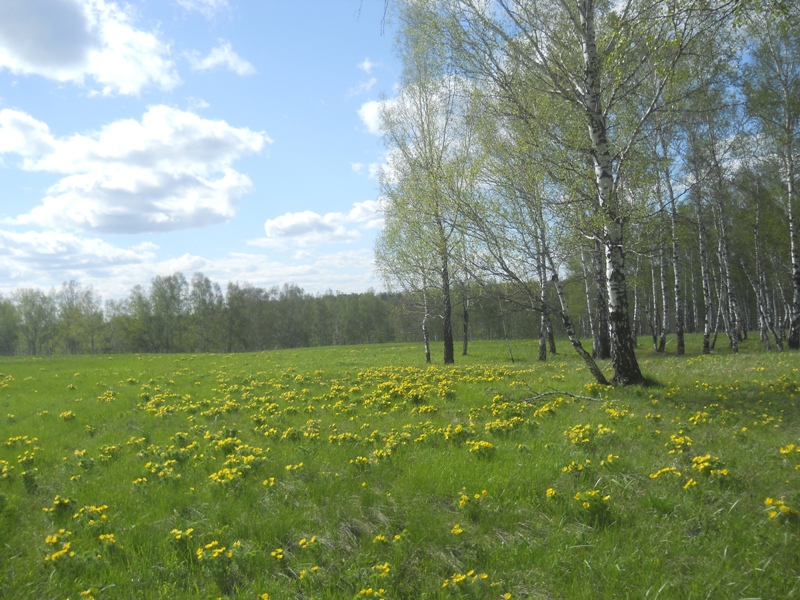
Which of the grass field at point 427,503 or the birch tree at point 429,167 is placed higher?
the birch tree at point 429,167

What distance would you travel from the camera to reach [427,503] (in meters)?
5.70

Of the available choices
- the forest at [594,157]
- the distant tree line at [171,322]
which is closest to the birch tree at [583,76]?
the forest at [594,157]

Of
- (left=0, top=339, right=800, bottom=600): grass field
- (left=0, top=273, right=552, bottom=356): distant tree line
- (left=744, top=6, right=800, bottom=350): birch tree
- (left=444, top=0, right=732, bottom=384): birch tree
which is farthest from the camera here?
(left=0, top=273, right=552, bottom=356): distant tree line

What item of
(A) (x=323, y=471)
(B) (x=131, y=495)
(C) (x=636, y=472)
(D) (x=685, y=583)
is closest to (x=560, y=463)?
(C) (x=636, y=472)

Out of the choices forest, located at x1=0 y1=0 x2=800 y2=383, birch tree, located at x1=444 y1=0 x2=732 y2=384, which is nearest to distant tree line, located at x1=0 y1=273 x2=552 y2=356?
forest, located at x1=0 y1=0 x2=800 y2=383

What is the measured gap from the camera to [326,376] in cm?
1742

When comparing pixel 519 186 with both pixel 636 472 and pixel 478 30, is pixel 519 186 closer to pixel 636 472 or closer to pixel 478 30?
pixel 478 30

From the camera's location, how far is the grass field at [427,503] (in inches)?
170

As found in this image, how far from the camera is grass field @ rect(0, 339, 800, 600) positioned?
4309 millimetres

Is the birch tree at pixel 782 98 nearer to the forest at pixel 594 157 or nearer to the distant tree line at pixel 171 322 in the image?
the forest at pixel 594 157

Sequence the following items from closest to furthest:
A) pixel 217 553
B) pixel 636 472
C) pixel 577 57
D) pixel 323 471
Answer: pixel 217 553 < pixel 636 472 < pixel 323 471 < pixel 577 57

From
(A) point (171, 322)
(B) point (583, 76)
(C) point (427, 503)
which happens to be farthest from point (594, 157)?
(A) point (171, 322)

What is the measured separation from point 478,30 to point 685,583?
11673mm

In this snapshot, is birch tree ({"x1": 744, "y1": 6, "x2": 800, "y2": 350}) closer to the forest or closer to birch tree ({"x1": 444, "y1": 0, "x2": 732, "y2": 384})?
the forest
